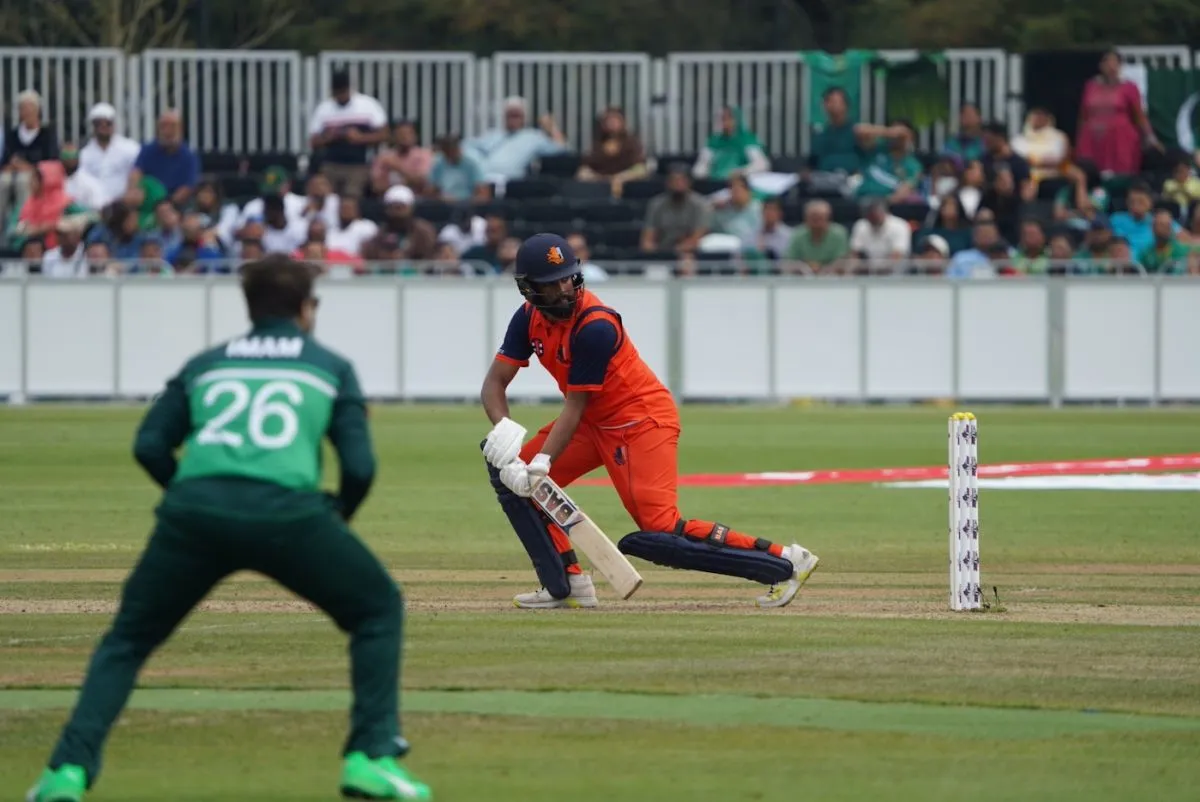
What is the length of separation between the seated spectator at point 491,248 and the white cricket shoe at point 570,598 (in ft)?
55.9

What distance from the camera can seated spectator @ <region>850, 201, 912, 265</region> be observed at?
29.2 meters

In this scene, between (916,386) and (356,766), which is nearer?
(356,766)

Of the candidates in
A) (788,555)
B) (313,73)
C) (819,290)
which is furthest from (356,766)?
(313,73)

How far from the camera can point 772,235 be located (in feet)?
98.3

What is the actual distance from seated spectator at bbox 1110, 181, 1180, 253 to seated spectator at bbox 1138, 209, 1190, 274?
0.82ft

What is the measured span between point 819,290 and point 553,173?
5.35 metres

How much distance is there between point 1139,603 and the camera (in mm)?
12992

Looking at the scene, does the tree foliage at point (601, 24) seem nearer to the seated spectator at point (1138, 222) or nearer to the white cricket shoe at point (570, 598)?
the seated spectator at point (1138, 222)

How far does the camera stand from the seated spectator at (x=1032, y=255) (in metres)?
28.9

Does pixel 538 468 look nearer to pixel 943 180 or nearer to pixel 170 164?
pixel 943 180

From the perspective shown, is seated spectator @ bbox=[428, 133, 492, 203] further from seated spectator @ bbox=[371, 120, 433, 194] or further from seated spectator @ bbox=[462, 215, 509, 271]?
seated spectator @ bbox=[462, 215, 509, 271]

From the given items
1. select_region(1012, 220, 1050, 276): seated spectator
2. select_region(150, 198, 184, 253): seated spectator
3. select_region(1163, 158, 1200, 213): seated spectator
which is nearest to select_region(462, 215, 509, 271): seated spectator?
select_region(150, 198, 184, 253): seated spectator

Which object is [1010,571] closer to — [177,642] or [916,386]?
[177,642]

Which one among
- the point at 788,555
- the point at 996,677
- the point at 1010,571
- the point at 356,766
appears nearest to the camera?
the point at 356,766
